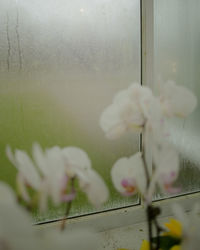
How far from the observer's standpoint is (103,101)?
113 cm

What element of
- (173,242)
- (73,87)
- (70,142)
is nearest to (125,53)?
(73,87)

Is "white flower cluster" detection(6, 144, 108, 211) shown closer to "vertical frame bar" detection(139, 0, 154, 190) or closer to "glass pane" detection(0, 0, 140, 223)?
"glass pane" detection(0, 0, 140, 223)

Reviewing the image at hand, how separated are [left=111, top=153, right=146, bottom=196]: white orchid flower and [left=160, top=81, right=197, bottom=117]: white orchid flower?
92 mm

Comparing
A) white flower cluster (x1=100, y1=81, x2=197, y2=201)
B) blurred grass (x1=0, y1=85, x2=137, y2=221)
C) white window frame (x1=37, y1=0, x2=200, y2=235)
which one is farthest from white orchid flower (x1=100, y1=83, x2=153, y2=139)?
white window frame (x1=37, y1=0, x2=200, y2=235)

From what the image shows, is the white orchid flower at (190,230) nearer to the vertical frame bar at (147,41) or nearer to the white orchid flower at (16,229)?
the white orchid flower at (16,229)

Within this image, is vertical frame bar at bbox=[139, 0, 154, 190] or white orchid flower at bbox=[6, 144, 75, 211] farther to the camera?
vertical frame bar at bbox=[139, 0, 154, 190]

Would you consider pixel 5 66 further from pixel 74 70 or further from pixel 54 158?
pixel 54 158

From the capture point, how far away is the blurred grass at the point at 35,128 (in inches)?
39.5

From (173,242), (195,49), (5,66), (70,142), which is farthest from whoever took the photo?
(195,49)

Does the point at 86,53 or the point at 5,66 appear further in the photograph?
the point at 86,53

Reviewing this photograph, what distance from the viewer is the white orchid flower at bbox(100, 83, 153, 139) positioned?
0.33m

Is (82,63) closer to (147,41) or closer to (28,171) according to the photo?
(147,41)

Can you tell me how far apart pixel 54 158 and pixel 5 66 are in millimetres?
873

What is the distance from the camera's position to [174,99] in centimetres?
33
